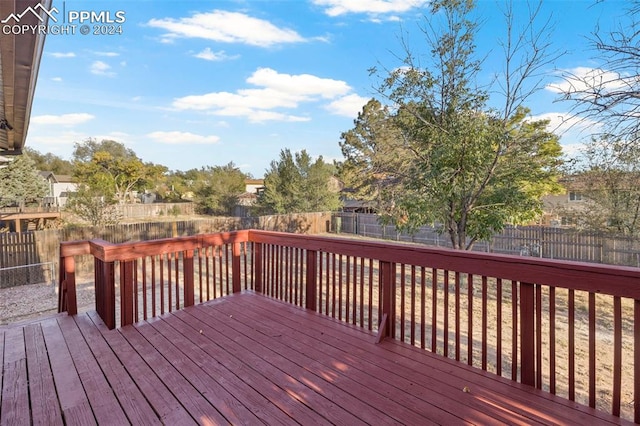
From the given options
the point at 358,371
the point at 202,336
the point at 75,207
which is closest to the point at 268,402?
the point at 358,371

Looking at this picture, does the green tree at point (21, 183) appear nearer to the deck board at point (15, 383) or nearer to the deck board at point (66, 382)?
the deck board at point (15, 383)

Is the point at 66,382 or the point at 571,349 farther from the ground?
the point at 571,349

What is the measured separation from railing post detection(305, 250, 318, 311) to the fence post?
0.78 m

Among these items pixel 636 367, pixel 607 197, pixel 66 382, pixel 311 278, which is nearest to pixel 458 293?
pixel 636 367

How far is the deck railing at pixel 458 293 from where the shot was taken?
62.2 inches

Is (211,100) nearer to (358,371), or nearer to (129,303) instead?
(129,303)

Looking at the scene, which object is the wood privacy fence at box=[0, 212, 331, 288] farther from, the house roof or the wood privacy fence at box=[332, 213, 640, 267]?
the wood privacy fence at box=[332, 213, 640, 267]

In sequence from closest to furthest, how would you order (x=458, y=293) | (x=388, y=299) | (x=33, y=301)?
(x=458, y=293) → (x=388, y=299) → (x=33, y=301)

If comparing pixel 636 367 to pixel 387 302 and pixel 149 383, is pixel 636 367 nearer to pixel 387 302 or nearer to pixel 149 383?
pixel 387 302

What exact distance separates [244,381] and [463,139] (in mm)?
4812

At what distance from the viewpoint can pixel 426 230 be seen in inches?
509

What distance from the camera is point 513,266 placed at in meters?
1.83

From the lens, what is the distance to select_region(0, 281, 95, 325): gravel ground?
533cm

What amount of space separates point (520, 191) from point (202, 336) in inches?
223
